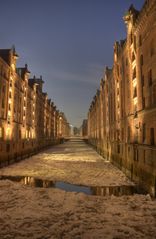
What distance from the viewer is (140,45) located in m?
19.3

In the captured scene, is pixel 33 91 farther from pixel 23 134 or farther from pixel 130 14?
pixel 130 14

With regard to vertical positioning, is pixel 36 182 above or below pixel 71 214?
below

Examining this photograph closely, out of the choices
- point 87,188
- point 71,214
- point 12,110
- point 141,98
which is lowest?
point 87,188

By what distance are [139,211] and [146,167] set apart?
16.3 ft

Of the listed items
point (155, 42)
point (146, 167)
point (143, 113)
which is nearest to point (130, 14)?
point (155, 42)

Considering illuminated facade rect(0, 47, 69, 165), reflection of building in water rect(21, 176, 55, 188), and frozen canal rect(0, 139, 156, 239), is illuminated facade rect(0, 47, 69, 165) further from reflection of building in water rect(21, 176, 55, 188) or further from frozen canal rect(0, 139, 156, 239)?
frozen canal rect(0, 139, 156, 239)

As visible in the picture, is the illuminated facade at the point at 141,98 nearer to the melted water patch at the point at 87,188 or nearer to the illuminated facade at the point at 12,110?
the melted water patch at the point at 87,188

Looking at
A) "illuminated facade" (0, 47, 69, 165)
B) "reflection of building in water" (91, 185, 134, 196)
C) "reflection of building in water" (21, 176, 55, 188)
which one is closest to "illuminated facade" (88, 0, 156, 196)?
"reflection of building in water" (91, 185, 134, 196)

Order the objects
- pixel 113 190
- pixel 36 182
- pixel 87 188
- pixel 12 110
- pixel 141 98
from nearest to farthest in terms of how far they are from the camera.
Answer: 1. pixel 113 190
2. pixel 87 188
3. pixel 36 182
4. pixel 141 98
5. pixel 12 110

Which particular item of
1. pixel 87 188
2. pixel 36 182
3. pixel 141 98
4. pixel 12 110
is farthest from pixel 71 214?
pixel 12 110

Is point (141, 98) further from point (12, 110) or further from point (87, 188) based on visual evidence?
point (12, 110)

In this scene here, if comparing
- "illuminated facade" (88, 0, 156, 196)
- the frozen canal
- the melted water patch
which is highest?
"illuminated facade" (88, 0, 156, 196)

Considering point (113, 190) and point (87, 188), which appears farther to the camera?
point (87, 188)

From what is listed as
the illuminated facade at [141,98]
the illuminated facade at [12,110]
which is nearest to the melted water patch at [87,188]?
the illuminated facade at [141,98]
